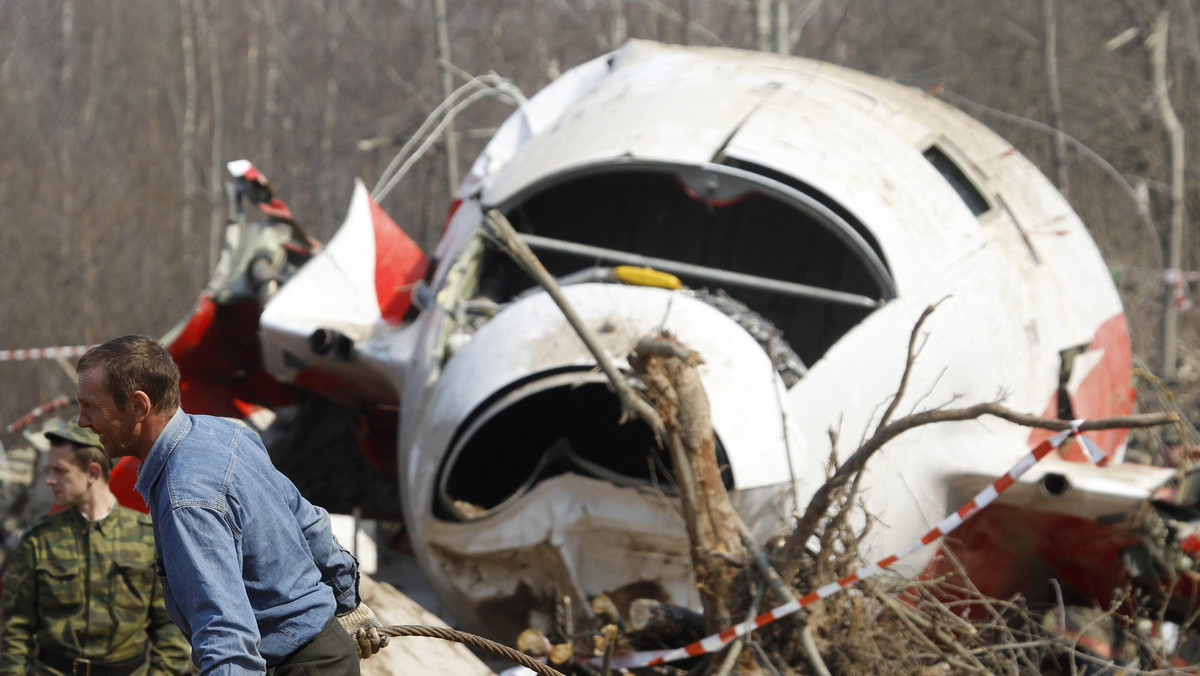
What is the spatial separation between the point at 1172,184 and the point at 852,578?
13.3m

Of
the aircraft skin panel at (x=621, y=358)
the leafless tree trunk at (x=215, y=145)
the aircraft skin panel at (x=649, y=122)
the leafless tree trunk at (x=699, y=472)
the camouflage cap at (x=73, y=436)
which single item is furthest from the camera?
the leafless tree trunk at (x=215, y=145)

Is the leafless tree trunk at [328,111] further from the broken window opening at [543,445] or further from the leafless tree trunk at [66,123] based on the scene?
the broken window opening at [543,445]

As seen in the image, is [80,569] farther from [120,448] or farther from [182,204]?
[182,204]

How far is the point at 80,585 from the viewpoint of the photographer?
424cm

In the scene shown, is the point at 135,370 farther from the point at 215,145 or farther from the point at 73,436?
the point at 215,145

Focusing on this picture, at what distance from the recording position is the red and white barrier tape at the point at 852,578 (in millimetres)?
4230

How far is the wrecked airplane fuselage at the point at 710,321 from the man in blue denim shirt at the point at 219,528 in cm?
208

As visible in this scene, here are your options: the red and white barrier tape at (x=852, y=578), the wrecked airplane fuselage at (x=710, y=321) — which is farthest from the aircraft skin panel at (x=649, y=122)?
the red and white barrier tape at (x=852, y=578)

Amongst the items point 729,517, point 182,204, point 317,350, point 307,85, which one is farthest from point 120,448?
point 307,85

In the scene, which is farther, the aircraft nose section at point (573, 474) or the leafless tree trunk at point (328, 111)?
the leafless tree trunk at point (328, 111)

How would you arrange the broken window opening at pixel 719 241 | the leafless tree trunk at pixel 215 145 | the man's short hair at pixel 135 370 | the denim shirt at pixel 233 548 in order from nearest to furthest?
the denim shirt at pixel 233 548 < the man's short hair at pixel 135 370 < the broken window opening at pixel 719 241 < the leafless tree trunk at pixel 215 145

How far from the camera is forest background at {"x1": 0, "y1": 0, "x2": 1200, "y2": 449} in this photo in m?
18.3

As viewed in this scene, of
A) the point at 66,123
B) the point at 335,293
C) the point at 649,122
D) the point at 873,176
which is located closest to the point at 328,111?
the point at 66,123

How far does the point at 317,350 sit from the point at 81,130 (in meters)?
19.2
